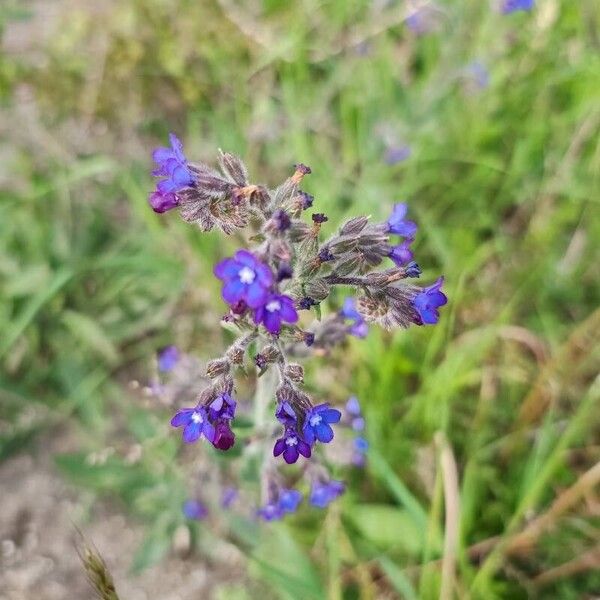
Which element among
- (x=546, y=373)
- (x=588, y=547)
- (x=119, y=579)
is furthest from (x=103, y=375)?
(x=588, y=547)

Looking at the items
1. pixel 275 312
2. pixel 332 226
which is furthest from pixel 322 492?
pixel 332 226

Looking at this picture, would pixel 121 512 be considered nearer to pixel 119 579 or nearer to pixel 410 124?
pixel 119 579

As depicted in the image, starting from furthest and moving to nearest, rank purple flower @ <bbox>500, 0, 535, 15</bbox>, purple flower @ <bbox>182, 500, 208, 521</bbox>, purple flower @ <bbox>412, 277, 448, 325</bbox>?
purple flower @ <bbox>500, 0, 535, 15</bbox>
purple flower @ <bbox>182, 500, 208, 521</bbox>
purple flower @ <bbox>412, 277, 448, 325</bbox>

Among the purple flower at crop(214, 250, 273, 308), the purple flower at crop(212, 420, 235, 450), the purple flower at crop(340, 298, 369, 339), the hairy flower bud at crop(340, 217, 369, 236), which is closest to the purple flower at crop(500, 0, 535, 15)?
the purple flower at crop(340, 298, 369, 339)

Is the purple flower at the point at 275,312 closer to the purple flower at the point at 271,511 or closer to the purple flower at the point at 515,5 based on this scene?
the purple flower at the point at 271,511

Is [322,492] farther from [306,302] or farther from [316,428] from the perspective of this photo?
[306,302]

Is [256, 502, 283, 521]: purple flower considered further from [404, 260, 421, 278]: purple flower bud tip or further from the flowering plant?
[404, 260, 421, 278]: purple flower bud tip
